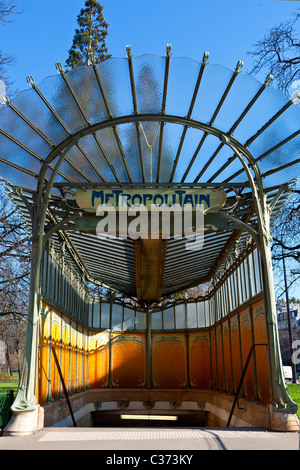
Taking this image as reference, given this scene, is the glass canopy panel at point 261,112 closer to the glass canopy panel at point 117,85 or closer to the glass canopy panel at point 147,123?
the glass canopy panel at point 147,123

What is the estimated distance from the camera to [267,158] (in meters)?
9.09

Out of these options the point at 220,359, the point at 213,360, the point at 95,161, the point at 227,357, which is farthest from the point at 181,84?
the point at 213,360

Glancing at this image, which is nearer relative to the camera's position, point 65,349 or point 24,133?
point 24,133

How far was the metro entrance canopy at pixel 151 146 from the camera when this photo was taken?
759cm

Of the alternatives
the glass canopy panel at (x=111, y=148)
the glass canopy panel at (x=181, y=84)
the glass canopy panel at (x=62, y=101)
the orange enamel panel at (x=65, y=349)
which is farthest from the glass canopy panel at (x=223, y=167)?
the orange enamel panel at (x=65, y=349)

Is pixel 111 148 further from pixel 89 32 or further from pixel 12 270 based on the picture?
pixel 89 32

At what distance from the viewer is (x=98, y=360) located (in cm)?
1784

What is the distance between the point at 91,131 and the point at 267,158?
352 cm

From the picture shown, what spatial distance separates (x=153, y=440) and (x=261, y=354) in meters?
3.95

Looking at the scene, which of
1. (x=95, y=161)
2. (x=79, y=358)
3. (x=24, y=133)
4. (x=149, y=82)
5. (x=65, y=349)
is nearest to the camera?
(x=149, y=82)

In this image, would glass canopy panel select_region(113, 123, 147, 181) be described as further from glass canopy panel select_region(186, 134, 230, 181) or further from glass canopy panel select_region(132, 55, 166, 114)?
glass canopy panel select_region(186, 134, 230, 181)

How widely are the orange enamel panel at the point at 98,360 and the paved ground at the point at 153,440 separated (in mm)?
10198

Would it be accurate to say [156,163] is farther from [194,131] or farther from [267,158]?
[267,158]

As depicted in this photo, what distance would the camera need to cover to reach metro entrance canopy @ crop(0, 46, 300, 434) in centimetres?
759
